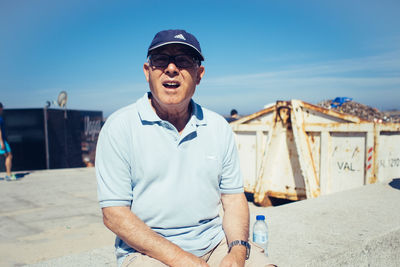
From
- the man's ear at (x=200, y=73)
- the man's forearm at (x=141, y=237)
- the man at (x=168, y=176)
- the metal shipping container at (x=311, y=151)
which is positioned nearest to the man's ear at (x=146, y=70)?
the man at (x=168, y=176)

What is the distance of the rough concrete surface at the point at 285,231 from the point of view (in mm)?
2508

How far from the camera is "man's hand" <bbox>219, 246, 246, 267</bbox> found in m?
1.68

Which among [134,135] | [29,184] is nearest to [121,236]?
[134,135]

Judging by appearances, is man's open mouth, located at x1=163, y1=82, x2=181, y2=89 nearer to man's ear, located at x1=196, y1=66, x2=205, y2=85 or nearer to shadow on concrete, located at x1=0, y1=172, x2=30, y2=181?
man's ear, located at x1=196, y1=66, x2=205, y2=85

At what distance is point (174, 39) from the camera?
5.80ft

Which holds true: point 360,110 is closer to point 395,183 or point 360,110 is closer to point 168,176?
point 395,183

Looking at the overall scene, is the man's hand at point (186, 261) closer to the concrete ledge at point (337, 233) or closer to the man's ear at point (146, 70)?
the concrete ledge at point (337, 233)

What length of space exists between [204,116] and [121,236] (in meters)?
0.84

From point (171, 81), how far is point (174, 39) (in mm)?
230

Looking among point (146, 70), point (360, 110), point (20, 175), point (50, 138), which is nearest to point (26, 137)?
point (50, 138)

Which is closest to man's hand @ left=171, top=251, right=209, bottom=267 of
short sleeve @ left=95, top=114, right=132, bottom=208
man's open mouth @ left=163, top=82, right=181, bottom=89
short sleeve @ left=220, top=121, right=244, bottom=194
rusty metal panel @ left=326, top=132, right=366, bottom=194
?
short sleeve @ left=95, top=114, right=132, bottom=208

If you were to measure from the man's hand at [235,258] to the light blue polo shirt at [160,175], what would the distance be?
16 cm

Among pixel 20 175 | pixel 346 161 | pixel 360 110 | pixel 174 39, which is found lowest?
pixel 20 175

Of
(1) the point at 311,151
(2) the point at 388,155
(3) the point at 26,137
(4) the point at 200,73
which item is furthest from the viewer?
(3) the point at 26,137
